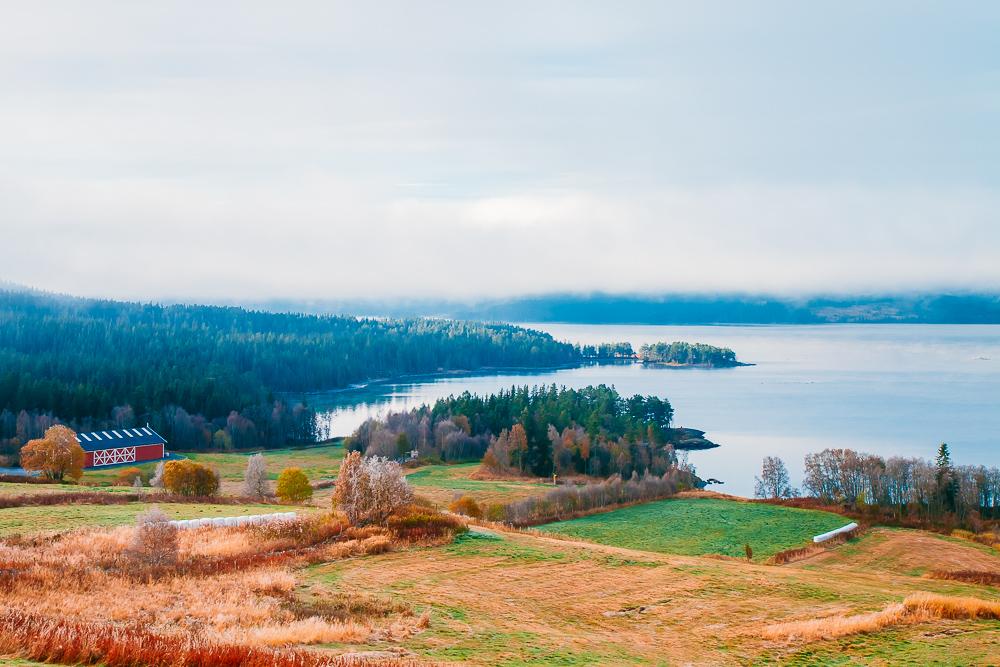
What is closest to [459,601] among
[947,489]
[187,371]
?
[947,489]

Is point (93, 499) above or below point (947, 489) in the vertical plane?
above

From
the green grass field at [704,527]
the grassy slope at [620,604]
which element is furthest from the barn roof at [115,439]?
the grassy slope at [620,604]

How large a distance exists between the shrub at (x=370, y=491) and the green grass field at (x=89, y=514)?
5187 millimetres

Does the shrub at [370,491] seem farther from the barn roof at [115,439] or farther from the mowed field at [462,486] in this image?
the barn roof at [115,439]

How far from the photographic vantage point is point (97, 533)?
19734mm

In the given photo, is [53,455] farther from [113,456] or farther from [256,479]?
[113,456]

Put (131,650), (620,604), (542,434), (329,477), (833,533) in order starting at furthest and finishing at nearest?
1. (542,434)
2. (329,477)
3. (833,533)
4. (620,604)
5. (131,650)

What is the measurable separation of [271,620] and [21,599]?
4.20 m

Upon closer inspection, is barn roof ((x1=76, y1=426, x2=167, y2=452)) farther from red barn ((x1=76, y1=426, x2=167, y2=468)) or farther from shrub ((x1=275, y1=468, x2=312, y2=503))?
shrub ((x1=275, y1=468, x2=312, y2=503))

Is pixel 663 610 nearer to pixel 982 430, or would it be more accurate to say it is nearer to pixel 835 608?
pixel 835 608

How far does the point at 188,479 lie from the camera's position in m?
40.7

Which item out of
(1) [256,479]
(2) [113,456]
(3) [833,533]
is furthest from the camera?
(2) [113,456]

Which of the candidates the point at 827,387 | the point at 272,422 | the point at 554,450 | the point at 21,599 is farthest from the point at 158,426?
the point at 827,387

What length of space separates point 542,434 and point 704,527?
3759 centimetres
